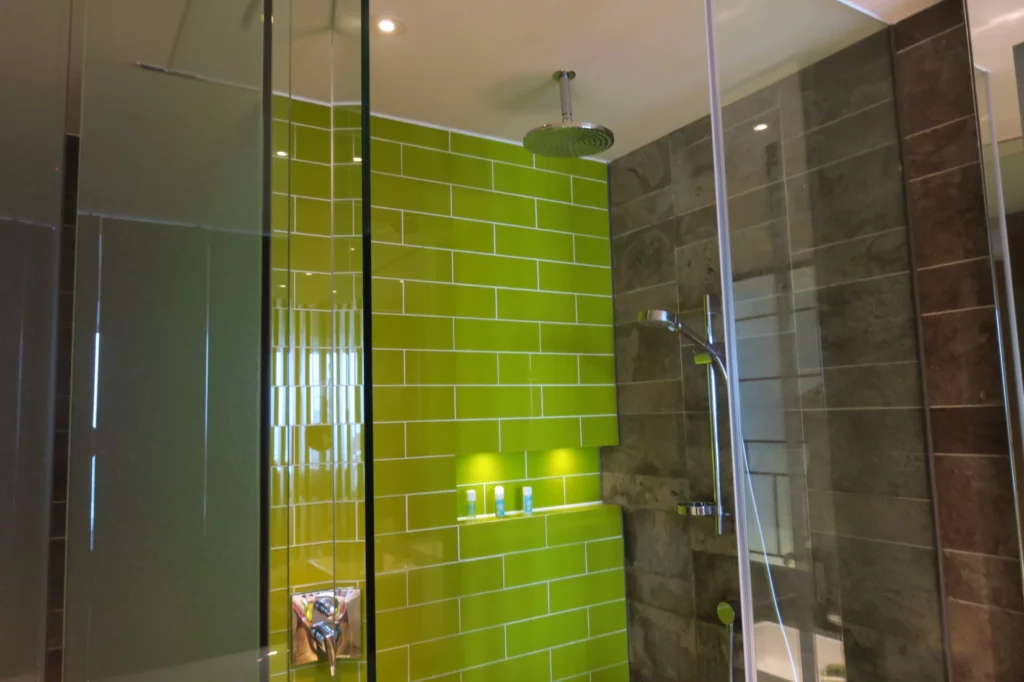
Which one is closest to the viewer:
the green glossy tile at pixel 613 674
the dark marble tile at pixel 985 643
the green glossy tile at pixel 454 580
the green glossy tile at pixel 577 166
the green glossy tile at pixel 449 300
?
the dark marble tile at pixel 985 643

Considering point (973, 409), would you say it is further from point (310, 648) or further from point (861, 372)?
point (310, 648)

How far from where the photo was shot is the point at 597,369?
7.57ft

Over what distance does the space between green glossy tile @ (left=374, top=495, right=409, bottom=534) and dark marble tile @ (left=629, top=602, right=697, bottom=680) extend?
921mm

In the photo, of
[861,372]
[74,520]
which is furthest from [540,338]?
[74,520]

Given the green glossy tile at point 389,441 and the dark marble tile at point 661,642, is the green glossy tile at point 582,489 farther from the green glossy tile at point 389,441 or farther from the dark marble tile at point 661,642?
the green glossy tile at point 389,441

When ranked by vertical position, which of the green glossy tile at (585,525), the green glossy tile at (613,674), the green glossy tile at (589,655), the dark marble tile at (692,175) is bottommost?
the green glossy tile at (613,674)

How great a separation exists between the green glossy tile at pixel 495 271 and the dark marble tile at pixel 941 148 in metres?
1.13

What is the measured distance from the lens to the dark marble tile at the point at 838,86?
1554mm

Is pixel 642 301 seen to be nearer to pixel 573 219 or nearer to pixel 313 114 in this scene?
pixel 573 219

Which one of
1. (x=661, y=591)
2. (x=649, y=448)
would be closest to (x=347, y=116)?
(x=649, y=448)

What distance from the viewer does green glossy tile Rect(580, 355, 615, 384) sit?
2279 mm

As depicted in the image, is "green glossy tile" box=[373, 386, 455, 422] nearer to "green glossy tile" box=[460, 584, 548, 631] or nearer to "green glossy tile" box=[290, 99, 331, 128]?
"green glossy tile" box=[460, 584, 548, 631]

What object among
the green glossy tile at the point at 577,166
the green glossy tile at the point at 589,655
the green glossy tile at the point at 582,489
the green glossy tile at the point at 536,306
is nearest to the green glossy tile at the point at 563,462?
the green glossy tile at the point at 582,489

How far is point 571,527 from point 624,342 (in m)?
0.68
